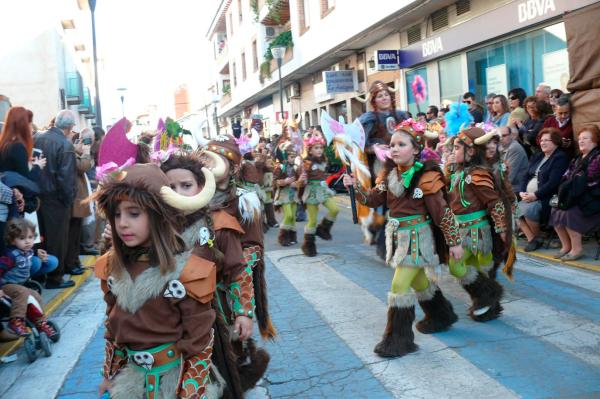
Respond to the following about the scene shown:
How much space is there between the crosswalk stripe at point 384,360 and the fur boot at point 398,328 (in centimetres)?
7

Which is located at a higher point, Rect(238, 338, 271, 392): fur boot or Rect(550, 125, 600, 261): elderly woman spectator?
Rect(550, 125, 600, 261): elderly woman spectator

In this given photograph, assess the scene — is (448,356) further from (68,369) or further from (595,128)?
(595,128)

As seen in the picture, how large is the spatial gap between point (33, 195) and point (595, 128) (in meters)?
6.57

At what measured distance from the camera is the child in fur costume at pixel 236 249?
3.38 meters

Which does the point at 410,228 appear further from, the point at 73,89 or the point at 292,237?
the point at 73,89

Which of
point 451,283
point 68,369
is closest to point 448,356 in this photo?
point 451,283

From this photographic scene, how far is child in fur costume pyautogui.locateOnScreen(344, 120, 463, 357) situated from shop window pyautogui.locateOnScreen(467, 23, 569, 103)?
8077 millimetres

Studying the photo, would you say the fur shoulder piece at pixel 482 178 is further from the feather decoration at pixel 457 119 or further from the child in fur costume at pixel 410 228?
the child in fur costume at pixel 410 228

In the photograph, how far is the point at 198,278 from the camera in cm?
278

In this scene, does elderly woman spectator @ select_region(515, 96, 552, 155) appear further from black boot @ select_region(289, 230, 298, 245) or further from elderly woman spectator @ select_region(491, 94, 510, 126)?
black boot @ select_region(289, 230, 298, 245)

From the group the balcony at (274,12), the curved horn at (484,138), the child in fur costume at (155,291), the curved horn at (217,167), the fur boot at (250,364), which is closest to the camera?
the child in fur costume at (155,291)

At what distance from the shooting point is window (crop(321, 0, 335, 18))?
69.2ft

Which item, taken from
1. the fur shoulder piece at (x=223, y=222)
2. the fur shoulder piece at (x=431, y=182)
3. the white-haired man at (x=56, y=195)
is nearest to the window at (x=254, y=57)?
the white-haired man at (x=56, y=195)

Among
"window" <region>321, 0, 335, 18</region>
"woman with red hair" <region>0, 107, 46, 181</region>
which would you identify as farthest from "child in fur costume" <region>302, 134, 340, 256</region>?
"window" <region>321, 0, 335, 18</region>
